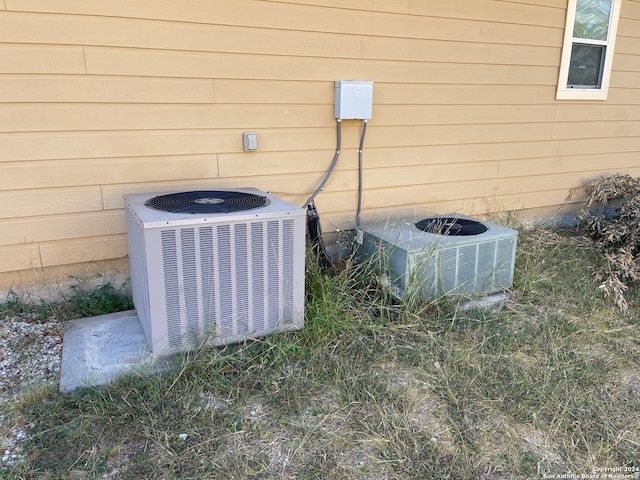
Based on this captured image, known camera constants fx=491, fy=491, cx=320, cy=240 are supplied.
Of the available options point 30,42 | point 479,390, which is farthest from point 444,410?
point 30,42

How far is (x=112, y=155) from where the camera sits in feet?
8.93

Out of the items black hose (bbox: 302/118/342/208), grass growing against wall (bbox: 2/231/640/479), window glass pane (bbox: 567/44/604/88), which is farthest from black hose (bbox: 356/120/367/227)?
window glass pane (bbox: 567/44/604/88)

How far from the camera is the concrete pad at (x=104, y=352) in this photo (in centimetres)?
213

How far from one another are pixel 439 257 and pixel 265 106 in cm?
140

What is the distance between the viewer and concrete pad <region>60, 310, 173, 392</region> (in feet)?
7.00

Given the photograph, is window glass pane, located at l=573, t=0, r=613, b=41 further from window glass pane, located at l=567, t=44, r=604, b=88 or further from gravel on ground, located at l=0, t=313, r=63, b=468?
gravel on ground, located at l=0, t=313, r=63, b=468

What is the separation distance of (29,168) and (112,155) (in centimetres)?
41

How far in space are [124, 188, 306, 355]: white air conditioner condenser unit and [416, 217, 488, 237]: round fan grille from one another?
1.14 m

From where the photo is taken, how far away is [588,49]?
431 centimetres

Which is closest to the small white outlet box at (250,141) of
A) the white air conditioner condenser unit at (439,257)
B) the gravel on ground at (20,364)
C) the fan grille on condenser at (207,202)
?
the fan grille on condenser at (207,202)

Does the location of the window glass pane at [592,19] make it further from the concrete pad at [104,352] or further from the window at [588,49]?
the concrete pad at [104,352]

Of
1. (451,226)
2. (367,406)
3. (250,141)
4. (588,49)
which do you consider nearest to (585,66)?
(588,49)

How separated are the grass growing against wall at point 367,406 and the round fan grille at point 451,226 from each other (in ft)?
2.01

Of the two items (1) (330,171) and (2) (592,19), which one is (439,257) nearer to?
(1) (330,171)
